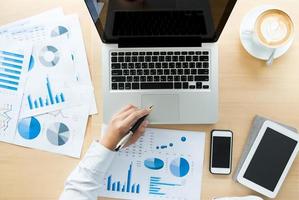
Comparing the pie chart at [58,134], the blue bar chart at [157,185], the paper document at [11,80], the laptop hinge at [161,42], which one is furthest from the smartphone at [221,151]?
the paper document at [11,80]

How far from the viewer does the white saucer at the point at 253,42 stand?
3.02ft

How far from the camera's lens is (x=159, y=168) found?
0.93 m

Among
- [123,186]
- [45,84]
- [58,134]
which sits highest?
[45,84]

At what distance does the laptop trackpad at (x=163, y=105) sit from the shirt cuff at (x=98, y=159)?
125 mm

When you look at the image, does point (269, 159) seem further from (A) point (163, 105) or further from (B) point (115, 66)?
(B) point (115, 66)

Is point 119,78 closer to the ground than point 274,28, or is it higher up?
closer to the ground

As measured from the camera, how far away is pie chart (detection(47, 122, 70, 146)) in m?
0.94

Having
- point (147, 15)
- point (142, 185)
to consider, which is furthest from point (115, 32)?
point (142, 185)

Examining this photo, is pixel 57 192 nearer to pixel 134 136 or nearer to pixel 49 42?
pixel 134 136

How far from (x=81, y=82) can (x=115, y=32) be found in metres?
0.15

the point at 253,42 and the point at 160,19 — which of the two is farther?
the point at 253,42

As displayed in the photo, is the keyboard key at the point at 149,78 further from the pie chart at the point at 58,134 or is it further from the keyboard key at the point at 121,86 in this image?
the pie chart at the point at 58,134

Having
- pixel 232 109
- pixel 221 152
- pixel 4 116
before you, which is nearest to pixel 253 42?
pixel 232 109

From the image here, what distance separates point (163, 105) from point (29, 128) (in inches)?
12.5
